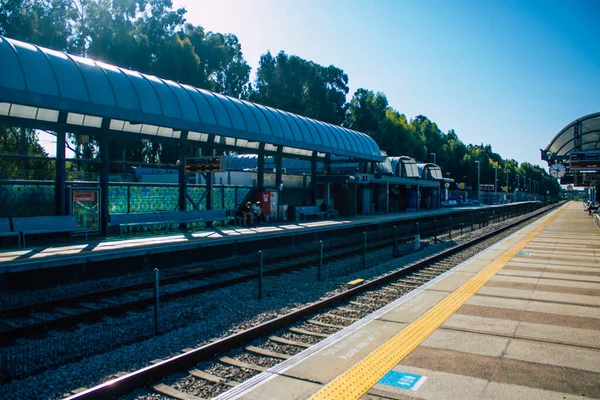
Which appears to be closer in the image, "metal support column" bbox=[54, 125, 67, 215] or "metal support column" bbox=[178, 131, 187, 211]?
"metal support column" bbox=[54, 125, 67, 215]

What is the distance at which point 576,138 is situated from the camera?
4225 cm

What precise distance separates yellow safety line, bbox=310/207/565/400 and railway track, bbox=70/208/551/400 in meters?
1.12

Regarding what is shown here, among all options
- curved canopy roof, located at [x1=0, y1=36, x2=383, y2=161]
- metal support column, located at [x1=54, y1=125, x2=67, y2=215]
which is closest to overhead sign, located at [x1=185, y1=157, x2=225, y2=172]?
curved canopy roof, located at [x1=0, y1=36, x2=383, y2=161]

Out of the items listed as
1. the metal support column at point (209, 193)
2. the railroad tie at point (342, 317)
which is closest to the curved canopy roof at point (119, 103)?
the metal support column at point (209, 193)

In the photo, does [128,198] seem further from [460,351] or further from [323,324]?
[460,351]

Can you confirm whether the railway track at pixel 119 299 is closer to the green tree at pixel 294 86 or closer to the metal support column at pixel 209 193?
the metal support column at pixel 209 193

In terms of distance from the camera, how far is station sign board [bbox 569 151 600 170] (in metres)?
31.0

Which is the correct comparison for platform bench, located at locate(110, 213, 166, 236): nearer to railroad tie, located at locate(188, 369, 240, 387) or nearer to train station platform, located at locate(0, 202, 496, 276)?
train station platform, located at locate(0, 202, 496, 276)

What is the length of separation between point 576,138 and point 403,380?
4468 cm

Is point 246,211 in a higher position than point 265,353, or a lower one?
higher

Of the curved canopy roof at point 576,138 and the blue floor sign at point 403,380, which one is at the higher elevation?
the curved canopy roof at point 576,138

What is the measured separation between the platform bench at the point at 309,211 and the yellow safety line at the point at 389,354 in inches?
677

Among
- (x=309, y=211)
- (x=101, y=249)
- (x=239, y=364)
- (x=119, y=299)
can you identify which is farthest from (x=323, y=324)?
(x=309, y=211)

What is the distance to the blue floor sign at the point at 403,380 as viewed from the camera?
5.26 meters
